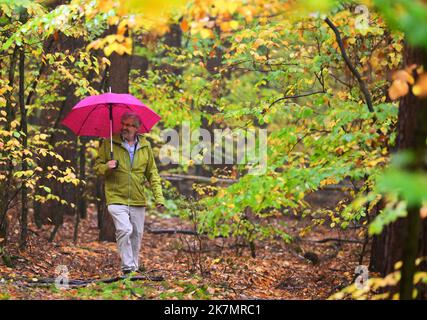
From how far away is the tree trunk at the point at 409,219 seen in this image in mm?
4055

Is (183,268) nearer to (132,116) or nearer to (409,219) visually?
(132,116)

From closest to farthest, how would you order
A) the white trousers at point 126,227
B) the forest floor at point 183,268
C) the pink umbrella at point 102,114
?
the forest floor at point 183,268, the white trousers at point 126,227, the pink umbrella at point 102,114

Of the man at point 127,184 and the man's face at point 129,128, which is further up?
the man's face at point 129,128

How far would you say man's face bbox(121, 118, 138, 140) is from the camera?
827 centimetres

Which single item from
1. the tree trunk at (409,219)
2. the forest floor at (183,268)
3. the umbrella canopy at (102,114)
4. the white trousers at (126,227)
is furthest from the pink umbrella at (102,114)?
the tree trunk at (409,219)

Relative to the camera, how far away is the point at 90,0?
661cm

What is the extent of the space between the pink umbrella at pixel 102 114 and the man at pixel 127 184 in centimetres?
19

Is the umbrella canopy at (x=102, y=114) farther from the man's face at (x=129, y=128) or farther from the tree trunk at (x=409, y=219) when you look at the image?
the tree trunk at (x=409, y=219)

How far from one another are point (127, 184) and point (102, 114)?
107cm

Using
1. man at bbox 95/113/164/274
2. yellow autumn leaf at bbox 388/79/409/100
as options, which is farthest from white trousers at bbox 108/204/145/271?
yellow autumn leaf at bbox 388/79/409/100

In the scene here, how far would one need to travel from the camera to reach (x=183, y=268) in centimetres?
961

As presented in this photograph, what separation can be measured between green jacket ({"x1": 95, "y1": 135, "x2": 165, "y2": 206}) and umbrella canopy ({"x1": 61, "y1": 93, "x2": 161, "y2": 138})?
0.91ft

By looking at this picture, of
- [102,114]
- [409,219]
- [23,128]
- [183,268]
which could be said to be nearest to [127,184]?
[102,114]
